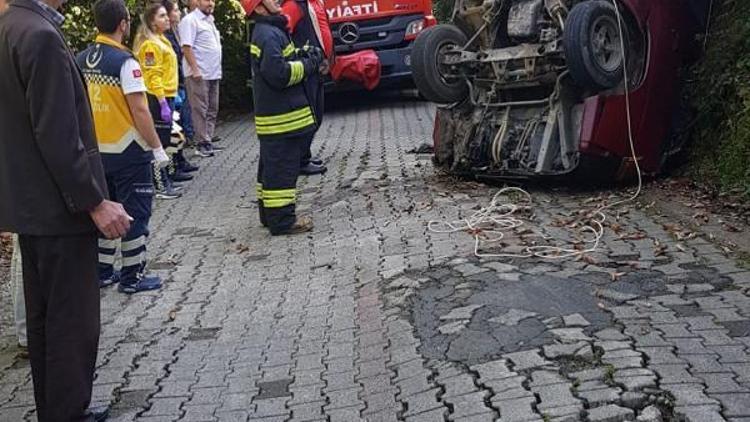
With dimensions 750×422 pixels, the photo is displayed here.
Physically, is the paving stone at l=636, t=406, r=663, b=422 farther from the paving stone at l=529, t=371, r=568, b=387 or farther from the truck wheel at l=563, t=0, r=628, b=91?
the truck wheel at l=563, t=0, r=628, b=91

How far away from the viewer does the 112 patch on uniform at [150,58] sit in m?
8.42

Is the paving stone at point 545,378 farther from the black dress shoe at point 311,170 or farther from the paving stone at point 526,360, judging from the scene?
the black dress shoe at point 311,170

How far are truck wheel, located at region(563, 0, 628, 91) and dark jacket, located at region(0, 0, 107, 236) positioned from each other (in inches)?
162

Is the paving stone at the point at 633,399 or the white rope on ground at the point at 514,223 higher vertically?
the paving stone at the point at 633,399

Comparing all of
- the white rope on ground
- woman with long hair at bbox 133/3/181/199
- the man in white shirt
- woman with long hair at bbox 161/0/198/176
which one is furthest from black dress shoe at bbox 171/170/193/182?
the white rope on ground

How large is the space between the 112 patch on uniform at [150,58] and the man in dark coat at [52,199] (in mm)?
4556

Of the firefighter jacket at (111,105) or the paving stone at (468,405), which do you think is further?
the firefighter jacket at (111,105)

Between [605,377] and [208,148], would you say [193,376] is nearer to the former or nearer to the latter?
[605,377]

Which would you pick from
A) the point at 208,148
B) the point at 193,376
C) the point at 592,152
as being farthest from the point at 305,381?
the point at 208,148

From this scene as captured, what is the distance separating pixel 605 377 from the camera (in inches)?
150

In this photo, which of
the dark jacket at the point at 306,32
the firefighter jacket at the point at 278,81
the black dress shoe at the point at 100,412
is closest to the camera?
the black dress shoe at the point at 100,412

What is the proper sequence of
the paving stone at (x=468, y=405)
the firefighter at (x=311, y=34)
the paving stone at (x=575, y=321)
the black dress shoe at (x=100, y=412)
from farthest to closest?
the firefighter at (x=311, y=34)
the paving stone at (x=575, y=321)
the black dress shoe at (x=100, y=412)
the paving stone at (x=468, y=405)

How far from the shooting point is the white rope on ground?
5828 mm

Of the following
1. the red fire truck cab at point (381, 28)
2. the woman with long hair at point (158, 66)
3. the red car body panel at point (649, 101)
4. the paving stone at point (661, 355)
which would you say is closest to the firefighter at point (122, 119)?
the woman with long hair at point (158, 66)
